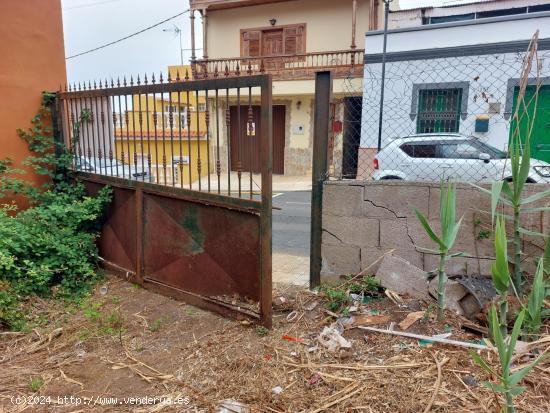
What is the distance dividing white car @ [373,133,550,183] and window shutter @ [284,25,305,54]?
Result: 1040 centimetres

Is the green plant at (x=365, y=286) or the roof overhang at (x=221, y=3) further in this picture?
the roof overhang at (x=221, y=3)

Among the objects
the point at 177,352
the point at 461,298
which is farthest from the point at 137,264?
the point at 461,298

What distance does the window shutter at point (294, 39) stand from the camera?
16.1 metres

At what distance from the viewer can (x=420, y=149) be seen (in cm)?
689

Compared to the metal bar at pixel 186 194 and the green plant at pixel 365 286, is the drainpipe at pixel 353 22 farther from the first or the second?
the green plant at pixel 365 286

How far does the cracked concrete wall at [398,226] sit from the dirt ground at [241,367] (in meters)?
0.45

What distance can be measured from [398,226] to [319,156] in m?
0.92

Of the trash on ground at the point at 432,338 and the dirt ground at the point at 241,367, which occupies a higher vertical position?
the trash on ground at the point at 432,338

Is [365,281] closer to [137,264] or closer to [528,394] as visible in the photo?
[528,394]

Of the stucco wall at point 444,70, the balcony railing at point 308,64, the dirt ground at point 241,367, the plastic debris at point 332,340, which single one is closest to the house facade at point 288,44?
the balcony railing at point 308,64

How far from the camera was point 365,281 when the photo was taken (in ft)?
11.0

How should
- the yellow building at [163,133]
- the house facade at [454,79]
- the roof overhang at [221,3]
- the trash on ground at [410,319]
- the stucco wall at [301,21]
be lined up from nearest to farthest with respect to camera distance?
the trash on ground at [410,319], the yellow building at [163,133], the house facade at [454,79], the stucco wall at [301,21], the roof overhang at [221,3]

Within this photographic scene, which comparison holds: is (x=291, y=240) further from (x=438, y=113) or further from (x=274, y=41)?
(x=274, y=41)

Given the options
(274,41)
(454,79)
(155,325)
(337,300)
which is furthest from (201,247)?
(274,41)
